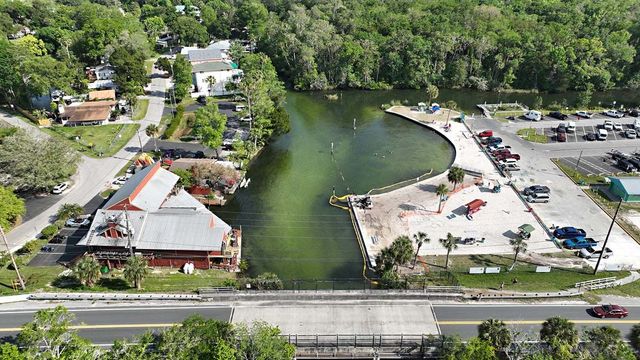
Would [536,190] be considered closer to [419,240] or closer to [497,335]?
[419,240]

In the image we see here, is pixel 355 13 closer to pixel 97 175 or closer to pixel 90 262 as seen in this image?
pixel 97 175

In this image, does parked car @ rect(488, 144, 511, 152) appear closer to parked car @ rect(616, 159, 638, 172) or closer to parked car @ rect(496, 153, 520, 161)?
parked car @ rect(496, 153, 520, 161)

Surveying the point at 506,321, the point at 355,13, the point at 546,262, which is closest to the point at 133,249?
the point at 506,321

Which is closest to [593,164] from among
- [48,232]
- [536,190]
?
[536,190]

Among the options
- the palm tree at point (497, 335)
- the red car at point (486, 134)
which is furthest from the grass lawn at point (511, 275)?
the red car at point (486, 134)

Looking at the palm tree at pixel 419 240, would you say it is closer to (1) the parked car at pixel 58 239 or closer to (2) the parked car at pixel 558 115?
(1) the parked car at pixel 58 239

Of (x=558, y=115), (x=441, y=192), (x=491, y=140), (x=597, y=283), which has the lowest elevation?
(x=597, y=283)

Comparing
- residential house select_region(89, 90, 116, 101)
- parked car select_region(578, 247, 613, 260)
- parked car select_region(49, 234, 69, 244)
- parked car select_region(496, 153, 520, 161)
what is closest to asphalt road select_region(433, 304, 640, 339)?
parked car select_region(578, 247, 613, 260)
